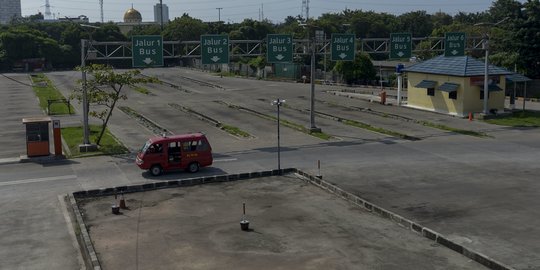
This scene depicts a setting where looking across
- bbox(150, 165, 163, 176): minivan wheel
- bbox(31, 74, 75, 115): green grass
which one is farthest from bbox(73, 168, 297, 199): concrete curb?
bbox(31, 74, 75, 115): green grass

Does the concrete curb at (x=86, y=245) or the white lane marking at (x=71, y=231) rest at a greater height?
the concrete curb at (x=86, y=245)

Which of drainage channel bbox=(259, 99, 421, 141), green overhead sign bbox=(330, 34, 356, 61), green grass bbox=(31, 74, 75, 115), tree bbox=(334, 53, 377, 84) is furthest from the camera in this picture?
tree bbox=(334, 53, 377, 84)

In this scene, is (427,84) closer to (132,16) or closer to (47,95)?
(47,95)

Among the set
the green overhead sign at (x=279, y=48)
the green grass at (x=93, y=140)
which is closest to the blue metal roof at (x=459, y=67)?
the green overhead sign at (x=279, y=48)

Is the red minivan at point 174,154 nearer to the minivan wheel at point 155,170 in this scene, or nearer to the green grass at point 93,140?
the minivan wheel at point 155,170

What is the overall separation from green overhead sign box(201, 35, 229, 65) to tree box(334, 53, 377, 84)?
3721 cm

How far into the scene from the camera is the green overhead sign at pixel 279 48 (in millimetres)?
42094

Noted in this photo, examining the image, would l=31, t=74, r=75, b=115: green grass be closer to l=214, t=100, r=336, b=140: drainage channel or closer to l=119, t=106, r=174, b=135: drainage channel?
l=119, t=106, r=174, b=135: drainage channel

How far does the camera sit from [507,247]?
18.5 m

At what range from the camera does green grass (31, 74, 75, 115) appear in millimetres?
54031

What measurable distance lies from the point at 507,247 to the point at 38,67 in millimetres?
106305

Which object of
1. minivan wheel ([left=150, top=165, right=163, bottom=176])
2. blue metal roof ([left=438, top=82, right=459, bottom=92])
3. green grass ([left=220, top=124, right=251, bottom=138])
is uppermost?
blue metal roof ([left=438, top=82, right=459, bottom=92])

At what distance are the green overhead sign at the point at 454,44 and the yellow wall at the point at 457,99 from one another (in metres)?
2.04

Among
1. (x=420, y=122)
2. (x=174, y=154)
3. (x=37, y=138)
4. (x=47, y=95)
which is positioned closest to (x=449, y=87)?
(x=420, y=122)
